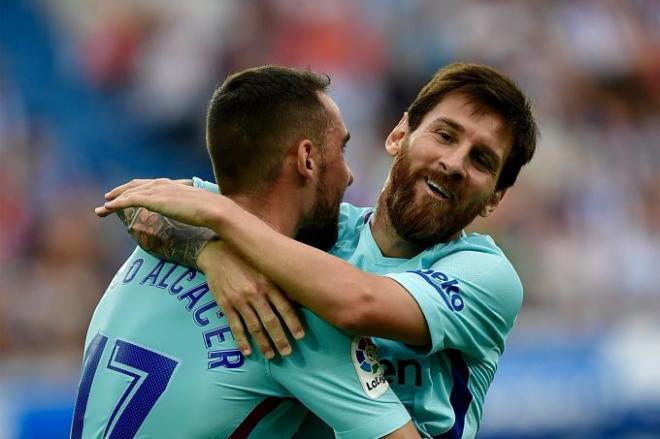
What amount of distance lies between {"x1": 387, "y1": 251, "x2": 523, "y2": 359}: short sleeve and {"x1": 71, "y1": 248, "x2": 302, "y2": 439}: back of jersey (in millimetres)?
536

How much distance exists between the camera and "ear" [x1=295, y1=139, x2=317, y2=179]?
4035mm

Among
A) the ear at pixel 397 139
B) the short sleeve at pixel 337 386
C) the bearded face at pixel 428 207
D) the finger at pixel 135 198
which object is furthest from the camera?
the ear at pixel 397 139

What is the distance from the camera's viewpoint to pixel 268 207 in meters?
4.01

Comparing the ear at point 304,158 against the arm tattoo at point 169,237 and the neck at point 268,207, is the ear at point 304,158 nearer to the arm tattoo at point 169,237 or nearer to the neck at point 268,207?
the neck at point 268,207

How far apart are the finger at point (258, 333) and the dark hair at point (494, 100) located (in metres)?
1.17

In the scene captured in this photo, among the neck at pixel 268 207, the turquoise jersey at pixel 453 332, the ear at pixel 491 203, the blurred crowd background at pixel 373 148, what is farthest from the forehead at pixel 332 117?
the blurred crowd background at pixel 373 148

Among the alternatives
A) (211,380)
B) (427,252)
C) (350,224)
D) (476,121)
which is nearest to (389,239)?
(427,252)

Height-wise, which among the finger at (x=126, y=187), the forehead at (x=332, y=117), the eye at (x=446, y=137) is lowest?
the finger at (x=126, y=187)

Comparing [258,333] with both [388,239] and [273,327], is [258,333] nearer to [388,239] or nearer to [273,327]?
[273,327]

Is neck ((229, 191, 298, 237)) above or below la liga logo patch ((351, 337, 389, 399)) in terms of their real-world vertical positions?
above

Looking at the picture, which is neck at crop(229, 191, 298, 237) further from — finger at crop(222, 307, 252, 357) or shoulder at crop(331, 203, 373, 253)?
shoulder at crop(331, 203, 373, 253)

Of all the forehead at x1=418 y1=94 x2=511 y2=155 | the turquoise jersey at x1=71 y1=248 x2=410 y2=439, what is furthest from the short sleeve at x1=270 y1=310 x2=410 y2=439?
the forehead at x1=418 y1=94 x2=511 y2=155

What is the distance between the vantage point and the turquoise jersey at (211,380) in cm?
368

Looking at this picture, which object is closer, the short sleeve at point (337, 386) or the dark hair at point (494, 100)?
the short sleeve at point (337, 386)
